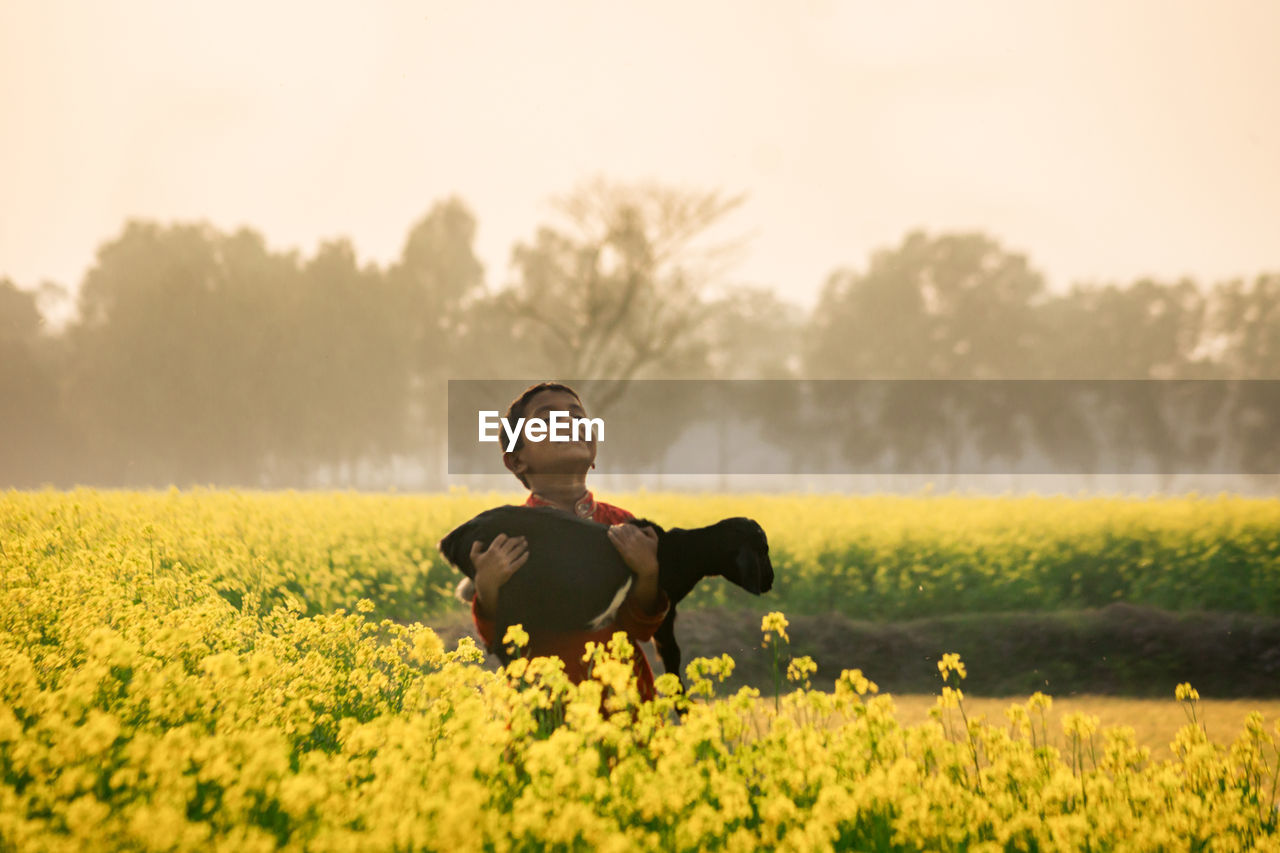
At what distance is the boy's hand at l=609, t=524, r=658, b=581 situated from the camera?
2.92 meters

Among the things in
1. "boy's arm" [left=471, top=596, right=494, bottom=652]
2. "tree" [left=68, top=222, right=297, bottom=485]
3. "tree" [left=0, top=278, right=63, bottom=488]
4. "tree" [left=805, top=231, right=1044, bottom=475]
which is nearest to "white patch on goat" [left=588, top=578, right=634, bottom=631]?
"boy's arm" [left=471, top=596, right=494, bottom=652]

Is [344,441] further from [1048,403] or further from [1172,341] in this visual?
[1172,341]

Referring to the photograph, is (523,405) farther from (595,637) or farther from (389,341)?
(389,341)

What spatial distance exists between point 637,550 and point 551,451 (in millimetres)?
526

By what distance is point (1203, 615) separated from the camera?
8891mm

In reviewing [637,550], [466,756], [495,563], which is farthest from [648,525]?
[466,756]

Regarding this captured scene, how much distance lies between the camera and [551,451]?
3.20 meters

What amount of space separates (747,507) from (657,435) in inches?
894

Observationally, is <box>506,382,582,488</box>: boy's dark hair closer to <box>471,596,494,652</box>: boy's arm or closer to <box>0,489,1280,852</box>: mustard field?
<box>471,596,494,652</box>: boy's arm

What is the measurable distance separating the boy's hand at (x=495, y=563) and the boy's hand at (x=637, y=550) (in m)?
0.31

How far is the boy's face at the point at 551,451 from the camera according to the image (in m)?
3.20

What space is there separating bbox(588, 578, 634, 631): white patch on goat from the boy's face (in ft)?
1.72

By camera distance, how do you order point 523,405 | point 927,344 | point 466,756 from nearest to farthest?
1. point 466,756
2. point 523,405
3. point 927,344

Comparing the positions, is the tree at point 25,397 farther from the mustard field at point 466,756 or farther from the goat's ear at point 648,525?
the goat's ear at point 648,525
